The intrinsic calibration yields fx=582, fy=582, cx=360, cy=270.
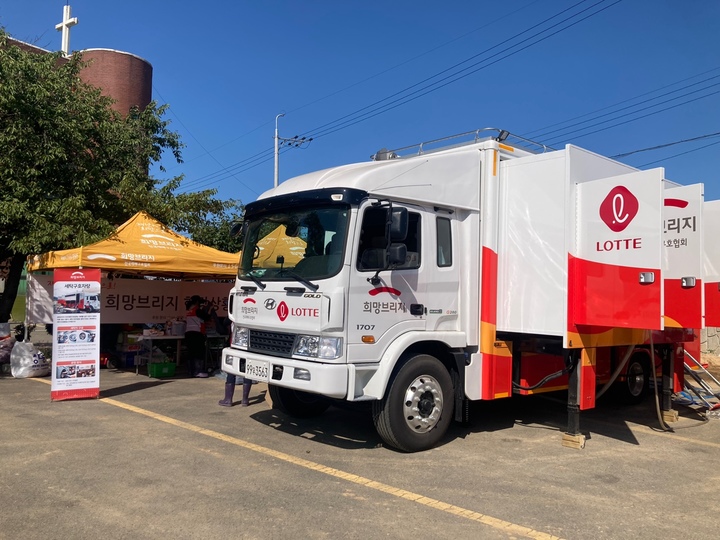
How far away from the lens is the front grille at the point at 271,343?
605cm

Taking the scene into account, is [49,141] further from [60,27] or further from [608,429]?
[60,27]

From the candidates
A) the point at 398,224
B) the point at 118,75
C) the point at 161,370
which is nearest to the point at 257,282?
the point at 398,224

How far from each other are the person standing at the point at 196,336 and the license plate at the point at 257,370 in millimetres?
5244

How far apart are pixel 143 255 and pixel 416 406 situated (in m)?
6.31

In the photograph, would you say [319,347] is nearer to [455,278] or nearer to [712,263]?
[455,278]

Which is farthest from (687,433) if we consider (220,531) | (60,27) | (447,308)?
(60,27)

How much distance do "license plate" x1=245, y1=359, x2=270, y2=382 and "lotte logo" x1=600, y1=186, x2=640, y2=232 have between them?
3.90 m

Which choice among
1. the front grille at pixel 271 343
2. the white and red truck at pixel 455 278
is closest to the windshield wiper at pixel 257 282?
the white and red truck at pixel 455 278

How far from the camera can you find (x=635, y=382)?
9.26 m

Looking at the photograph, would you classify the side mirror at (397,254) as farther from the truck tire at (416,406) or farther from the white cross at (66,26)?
the white cross at (66,26)

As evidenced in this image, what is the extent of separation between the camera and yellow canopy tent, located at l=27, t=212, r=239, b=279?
9.76m

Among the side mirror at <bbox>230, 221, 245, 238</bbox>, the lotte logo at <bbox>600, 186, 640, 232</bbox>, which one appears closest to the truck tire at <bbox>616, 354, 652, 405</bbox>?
the lotte logo at <bbox>600, 186, 640, 232</bbox>

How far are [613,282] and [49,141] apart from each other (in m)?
11.1

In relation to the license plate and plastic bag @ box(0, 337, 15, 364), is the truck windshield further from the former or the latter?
plastic bag @ box(0, 337, 15, 364)
